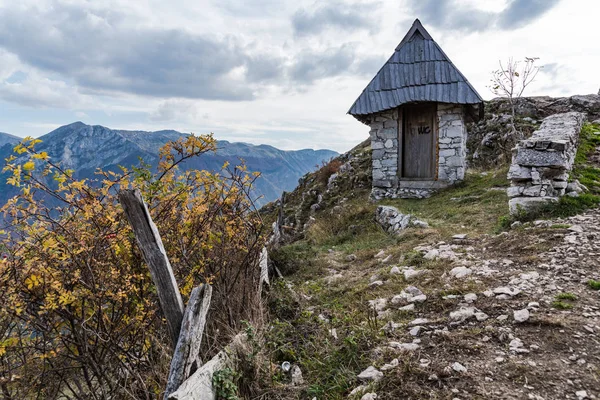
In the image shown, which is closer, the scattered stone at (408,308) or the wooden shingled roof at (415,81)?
the scattered stone at (408,308)

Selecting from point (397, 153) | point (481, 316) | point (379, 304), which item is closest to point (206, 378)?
point (379, 304)

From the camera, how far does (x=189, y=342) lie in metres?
3.00

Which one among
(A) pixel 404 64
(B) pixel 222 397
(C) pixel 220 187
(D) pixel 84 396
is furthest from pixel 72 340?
(A) pixel 404 64

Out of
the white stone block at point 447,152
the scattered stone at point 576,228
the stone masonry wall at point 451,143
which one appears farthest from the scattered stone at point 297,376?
Result: the white stone block at point 447,152

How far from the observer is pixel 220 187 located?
4465 millimetres

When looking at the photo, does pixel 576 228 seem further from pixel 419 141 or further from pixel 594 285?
pixel 419 141

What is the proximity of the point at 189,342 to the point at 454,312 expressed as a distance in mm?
2590

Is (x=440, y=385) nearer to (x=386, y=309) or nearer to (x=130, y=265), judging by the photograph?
(x=386, y=309)

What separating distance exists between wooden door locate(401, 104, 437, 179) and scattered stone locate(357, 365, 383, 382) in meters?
9.02

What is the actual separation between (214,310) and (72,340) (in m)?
1.40

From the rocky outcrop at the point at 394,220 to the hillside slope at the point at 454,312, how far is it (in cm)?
37

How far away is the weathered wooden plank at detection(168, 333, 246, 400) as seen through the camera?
9.03 feet

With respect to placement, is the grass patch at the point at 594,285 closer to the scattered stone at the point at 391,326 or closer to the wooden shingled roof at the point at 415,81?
the scattered stone at the point at 391,326

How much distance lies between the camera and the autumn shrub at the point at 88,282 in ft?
9.52
